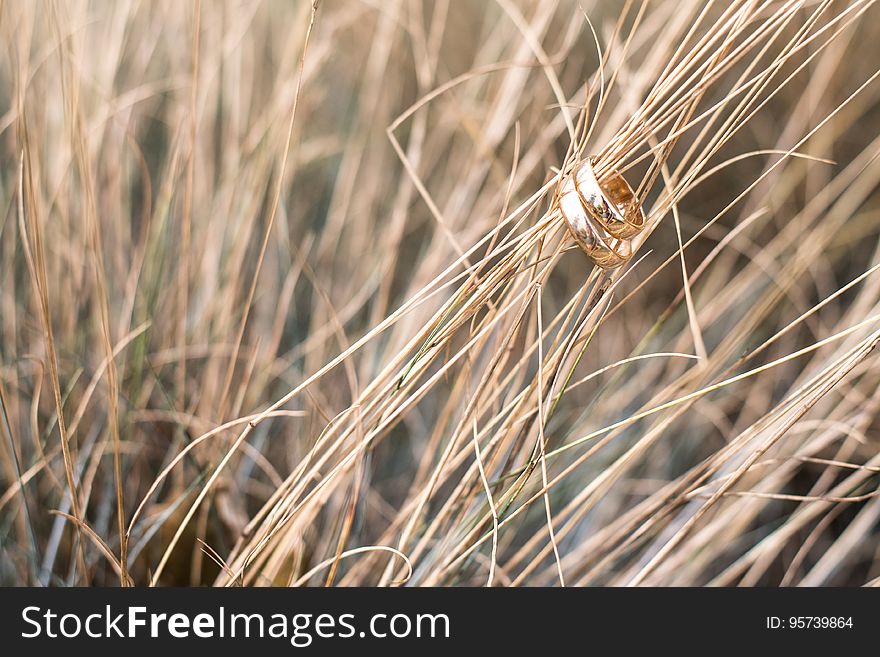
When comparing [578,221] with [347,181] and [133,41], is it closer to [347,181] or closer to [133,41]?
[347,181]

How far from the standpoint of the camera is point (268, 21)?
0.98m

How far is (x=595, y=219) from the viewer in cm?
39

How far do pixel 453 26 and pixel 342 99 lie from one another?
21 cm

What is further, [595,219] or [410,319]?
[410,319]

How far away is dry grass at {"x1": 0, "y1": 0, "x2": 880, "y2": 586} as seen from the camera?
46cm

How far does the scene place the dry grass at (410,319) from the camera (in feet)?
1.51

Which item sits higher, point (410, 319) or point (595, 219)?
point (410, 319)

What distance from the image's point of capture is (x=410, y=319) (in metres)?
0.70

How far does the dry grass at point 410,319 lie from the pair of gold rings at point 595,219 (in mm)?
32

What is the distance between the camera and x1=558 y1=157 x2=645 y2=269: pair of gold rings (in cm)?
39

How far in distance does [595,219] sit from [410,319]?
335 mm

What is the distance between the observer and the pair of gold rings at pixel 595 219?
386 mm

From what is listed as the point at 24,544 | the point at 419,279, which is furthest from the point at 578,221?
the point at 24,544

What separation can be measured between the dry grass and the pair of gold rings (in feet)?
0.11
